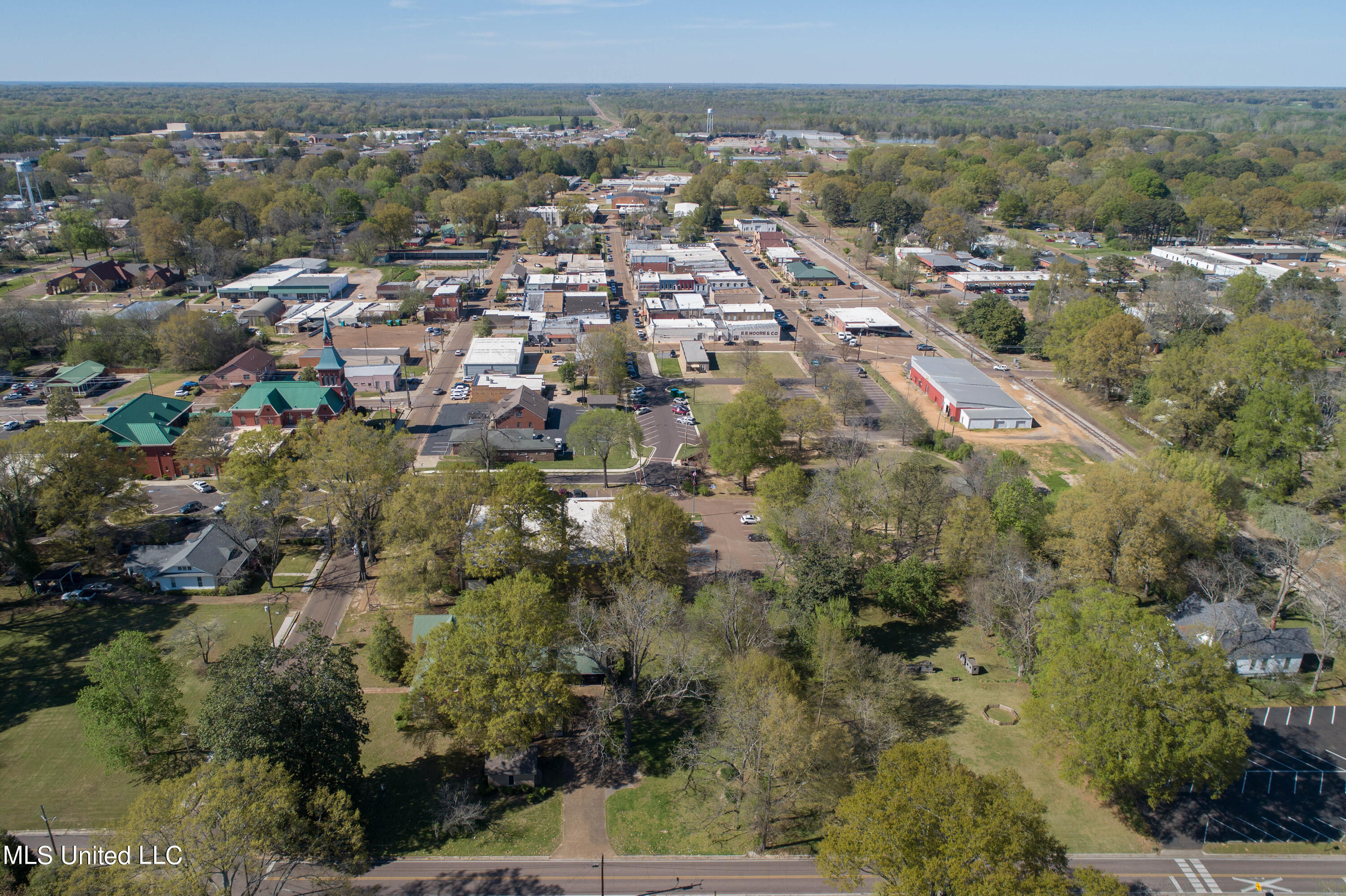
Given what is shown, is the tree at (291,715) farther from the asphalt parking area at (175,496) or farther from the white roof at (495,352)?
the white roof at (495,352)

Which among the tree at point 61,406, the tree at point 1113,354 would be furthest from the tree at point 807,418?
the tree at point 61,406

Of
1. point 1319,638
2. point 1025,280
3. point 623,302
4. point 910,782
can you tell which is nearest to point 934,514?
point 1319,638

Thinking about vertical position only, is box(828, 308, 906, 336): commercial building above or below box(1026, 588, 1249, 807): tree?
above

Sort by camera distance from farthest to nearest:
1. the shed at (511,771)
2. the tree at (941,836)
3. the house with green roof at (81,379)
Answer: the house with green roof at (81,379)
the shed at (511,771)
the tree at (941,836)

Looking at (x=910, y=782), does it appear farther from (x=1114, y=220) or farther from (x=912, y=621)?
(x=1114, y=220)

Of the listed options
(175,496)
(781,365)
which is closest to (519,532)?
(175,496)

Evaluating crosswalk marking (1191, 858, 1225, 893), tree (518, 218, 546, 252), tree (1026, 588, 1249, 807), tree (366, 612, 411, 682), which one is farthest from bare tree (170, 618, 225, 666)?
tree (518, 218, 546, 252)

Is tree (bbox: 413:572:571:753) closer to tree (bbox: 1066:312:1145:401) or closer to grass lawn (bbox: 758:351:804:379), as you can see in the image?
grass lawn (bbox: 758:351:804:379)

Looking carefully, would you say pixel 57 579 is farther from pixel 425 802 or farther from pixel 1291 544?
pixel 1291 544
